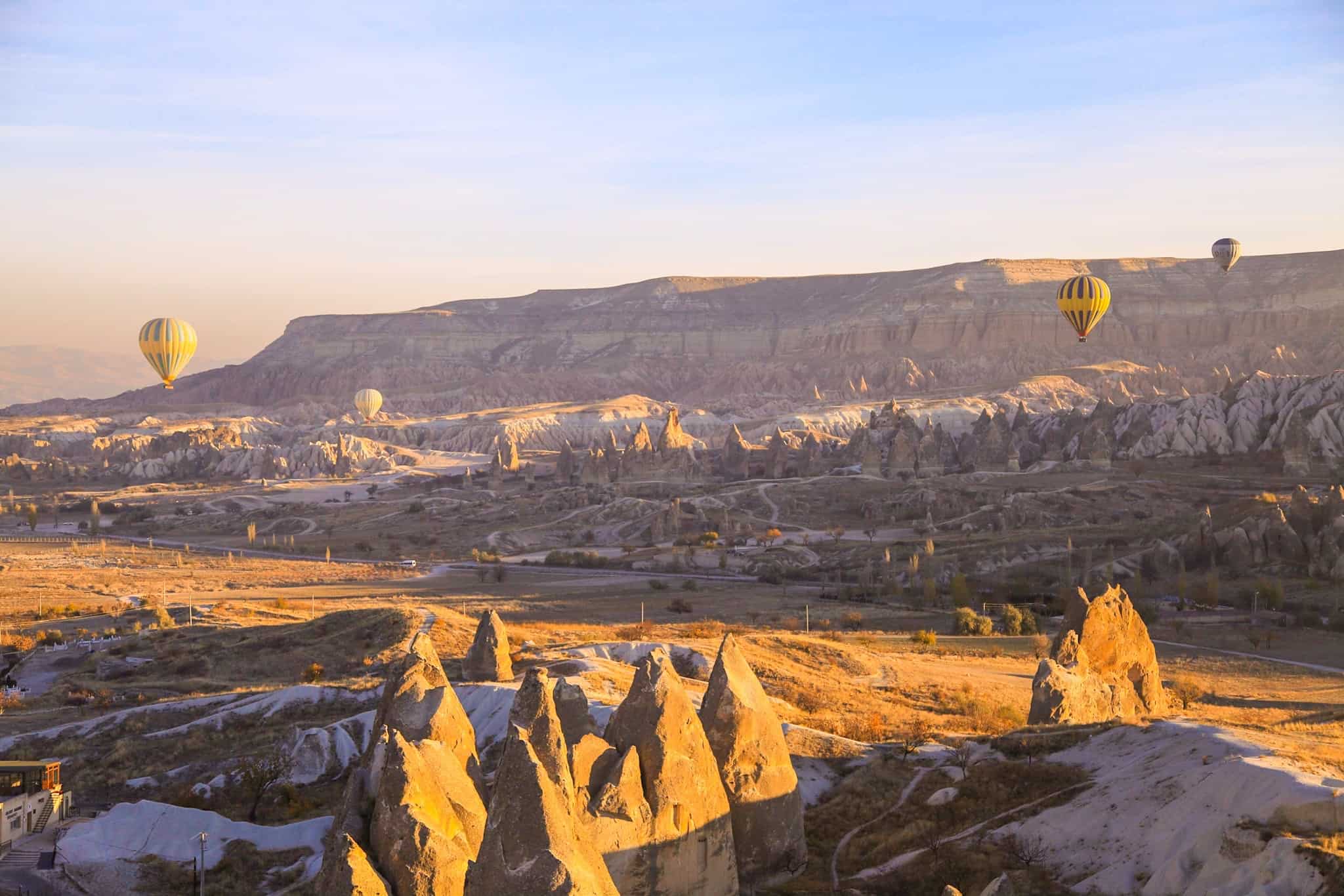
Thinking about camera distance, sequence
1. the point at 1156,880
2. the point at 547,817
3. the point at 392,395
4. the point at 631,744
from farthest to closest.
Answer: the point at 392,395 < the point at 631,744 < the point at 1156,880 < the point at 547,817

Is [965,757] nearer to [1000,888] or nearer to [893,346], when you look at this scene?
[1000,888]

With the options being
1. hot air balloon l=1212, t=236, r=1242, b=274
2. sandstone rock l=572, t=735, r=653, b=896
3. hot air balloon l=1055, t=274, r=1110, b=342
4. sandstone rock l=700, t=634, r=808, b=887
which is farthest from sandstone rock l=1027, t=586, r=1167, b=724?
hot air balloon l=1212, t=236, r=1242, b=274

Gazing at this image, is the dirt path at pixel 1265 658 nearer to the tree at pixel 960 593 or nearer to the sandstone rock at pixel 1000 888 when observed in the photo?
the tree at pixel 960 593

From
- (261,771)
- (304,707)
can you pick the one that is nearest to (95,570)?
(304,707)

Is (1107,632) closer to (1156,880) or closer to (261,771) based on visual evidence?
(1156,880)

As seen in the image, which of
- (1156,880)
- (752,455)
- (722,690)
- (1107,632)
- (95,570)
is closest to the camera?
(1156,880)
